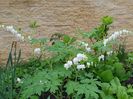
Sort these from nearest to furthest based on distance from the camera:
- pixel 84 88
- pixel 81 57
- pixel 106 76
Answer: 1. pixel 84 88
2. pixel 81 57
3. pixel 106 76

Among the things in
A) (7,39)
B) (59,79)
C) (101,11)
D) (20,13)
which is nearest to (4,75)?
(59,79)

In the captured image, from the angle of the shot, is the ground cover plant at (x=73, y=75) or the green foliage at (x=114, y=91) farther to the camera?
the green foliage at (x=114, y=91)

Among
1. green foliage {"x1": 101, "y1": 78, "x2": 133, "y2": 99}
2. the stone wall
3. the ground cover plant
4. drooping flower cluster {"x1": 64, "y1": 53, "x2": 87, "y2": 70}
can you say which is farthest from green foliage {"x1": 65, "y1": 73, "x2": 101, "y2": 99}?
the stone wall

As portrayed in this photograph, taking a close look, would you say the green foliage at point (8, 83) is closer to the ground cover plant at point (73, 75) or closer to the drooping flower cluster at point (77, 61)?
the ground cover plant at point (73, 75)

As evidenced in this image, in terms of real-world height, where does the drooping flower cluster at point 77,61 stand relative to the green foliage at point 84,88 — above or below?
above

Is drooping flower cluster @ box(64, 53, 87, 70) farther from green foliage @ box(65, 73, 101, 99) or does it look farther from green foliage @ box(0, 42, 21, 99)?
green foliage @ box(0, 42, 21, 99)

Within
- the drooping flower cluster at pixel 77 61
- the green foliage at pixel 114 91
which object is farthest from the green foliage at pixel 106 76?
the drooping flower cluster at pixel 77 61

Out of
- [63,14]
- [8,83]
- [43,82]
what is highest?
[43,82]

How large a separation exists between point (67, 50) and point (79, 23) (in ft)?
9.62

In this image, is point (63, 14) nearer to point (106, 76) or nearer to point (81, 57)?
point (106, 76)

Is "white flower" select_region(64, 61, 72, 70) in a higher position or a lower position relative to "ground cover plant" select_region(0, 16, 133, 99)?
higher

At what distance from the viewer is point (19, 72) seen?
180 inches

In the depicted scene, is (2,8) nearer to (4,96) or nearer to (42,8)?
(42,8)

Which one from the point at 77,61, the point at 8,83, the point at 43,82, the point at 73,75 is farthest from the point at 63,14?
the point at 43,82
